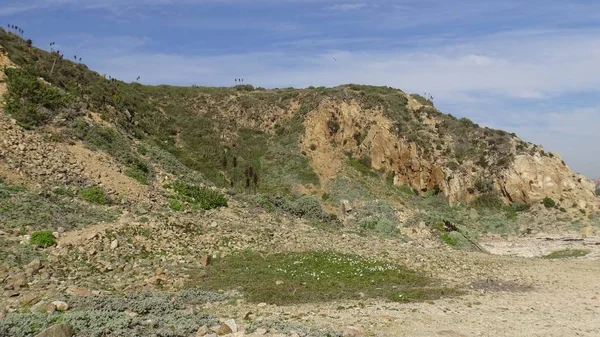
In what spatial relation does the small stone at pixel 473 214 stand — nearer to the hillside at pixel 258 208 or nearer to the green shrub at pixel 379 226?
the hillside at pixel 258 208

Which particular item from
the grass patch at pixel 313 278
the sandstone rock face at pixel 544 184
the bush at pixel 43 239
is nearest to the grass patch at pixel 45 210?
the bush at pixel 43 239

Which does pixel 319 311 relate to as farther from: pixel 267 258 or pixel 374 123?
pixel 374 123

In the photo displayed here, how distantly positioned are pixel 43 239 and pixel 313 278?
1049 cm

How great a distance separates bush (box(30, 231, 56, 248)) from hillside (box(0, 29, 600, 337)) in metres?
0.05

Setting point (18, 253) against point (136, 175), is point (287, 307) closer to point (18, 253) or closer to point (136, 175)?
point (18, 253)

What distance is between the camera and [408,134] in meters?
50.5

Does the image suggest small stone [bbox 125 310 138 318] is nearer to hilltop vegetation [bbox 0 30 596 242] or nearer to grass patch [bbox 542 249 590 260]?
hilltop vegetation [bbox 0 30 596 242]

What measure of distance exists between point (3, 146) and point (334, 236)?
58.7 ft

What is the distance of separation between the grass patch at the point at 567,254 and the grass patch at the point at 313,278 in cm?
1618

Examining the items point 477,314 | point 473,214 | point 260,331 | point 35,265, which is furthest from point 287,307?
point 473,214

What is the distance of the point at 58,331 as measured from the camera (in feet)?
35.0

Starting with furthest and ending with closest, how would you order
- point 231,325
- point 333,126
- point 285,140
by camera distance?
point 333,126 < point 285,140 < point 231,325

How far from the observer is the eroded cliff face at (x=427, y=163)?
4625cm

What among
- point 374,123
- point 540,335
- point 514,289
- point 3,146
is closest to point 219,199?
point 3,146
